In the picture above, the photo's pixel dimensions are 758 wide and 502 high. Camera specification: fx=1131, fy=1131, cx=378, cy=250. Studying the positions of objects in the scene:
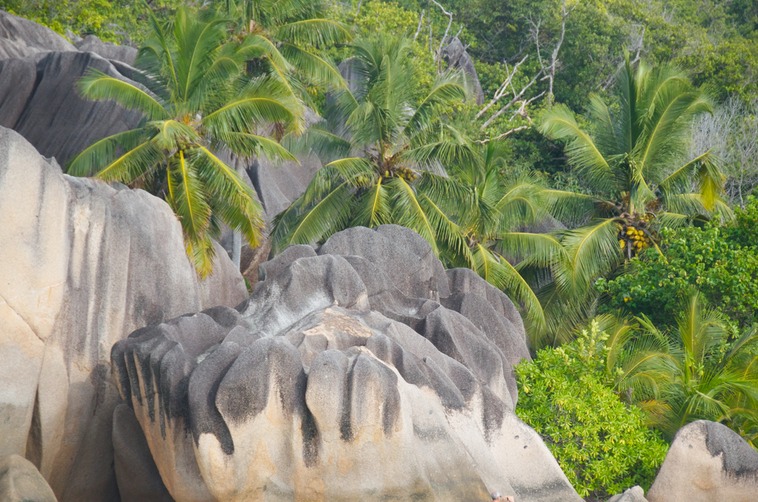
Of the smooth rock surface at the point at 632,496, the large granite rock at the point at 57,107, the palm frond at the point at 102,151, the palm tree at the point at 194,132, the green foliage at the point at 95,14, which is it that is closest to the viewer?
the smooth rock surface at the point at 632,496

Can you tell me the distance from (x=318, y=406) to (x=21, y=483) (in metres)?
3.52

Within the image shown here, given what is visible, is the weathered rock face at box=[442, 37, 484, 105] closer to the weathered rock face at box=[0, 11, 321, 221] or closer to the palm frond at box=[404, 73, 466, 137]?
the weathered rock face at box=[0, 11, 321, 221]

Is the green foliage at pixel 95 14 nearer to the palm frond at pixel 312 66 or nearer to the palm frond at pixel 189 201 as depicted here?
the palm frond at pixel 312 66

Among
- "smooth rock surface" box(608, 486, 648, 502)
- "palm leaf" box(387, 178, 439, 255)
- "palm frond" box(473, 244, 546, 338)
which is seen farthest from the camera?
"palm frond" box(473, 244, 546, 338)

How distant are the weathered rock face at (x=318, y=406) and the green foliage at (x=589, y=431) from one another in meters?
2.09

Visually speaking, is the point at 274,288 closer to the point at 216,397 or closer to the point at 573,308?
the point at 216,397

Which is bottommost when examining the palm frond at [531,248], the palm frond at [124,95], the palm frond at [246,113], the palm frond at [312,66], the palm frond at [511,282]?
the palm frond at [511,282]

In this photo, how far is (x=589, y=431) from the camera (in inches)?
706

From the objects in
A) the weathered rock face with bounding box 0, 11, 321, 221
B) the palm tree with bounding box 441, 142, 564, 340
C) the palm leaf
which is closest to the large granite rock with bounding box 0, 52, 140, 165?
the weathered rock face with bounding box 0, 11, 321, 221

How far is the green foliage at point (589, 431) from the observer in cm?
1784

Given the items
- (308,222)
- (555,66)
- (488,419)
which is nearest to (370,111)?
(308,222)

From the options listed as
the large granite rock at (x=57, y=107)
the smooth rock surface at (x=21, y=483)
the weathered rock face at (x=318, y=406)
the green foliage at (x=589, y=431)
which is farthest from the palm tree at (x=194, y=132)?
the smooth rock surface at (x=21, y=483)

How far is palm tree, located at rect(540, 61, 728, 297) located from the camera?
24.8 m

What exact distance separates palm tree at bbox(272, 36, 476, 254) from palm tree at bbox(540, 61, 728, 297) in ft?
9.72
